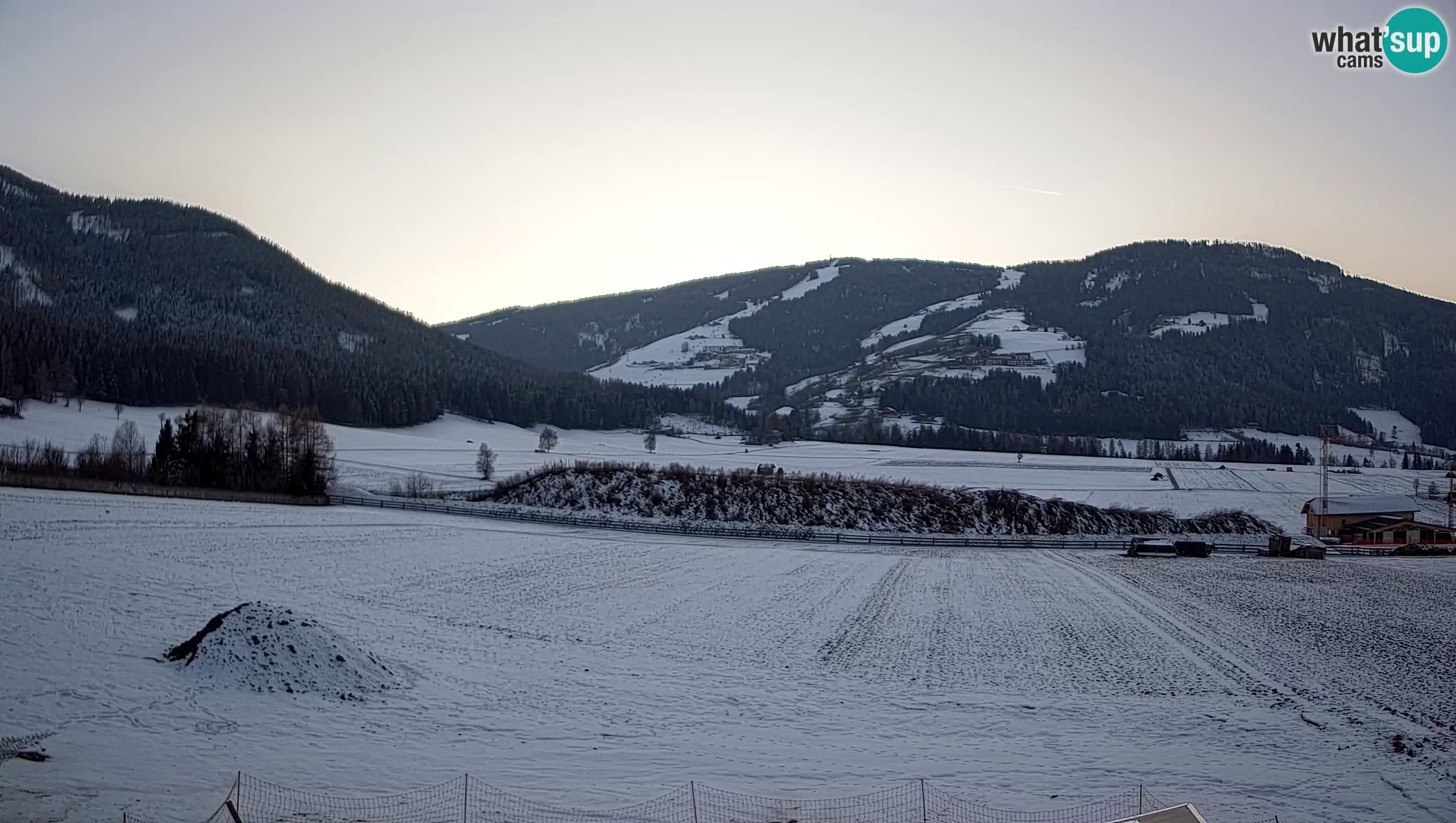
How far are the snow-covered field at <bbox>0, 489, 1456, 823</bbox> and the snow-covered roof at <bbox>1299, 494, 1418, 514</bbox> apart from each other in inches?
1725

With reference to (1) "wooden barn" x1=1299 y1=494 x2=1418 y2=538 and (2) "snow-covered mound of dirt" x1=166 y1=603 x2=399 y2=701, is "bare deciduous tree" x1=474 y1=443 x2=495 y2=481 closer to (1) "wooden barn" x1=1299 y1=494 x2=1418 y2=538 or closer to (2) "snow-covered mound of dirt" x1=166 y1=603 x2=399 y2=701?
(2) "snow-covered mound of dirt" x1=166 y1=603 x2=399 y2=701

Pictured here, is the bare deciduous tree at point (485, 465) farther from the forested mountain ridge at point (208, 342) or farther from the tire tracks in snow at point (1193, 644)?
the tire tracks in snow at point (1193, 644)

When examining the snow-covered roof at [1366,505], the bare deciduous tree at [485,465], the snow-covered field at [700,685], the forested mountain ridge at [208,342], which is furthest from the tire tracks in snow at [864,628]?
the forested mountain ridge at [208,342]

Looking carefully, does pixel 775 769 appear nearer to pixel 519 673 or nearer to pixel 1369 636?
pixel 519 673

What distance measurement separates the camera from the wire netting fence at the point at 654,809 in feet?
43.2

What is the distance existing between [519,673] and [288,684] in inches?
203

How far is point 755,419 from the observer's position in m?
188

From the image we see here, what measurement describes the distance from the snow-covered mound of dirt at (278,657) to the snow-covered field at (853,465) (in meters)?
56.7

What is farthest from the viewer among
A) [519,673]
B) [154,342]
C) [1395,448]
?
[1395,448]

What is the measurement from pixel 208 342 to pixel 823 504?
116 metres

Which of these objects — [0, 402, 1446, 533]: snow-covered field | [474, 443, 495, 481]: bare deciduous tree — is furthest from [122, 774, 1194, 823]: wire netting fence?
[474, 443, 495, 481]: bare deciduous tree

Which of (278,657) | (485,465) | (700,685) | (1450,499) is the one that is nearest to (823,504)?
(485,465)

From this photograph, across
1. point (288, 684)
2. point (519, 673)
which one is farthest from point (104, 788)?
point (519, 673)

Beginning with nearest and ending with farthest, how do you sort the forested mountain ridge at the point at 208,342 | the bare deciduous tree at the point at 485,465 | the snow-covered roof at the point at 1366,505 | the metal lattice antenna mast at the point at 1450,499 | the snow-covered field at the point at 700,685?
the snow-covered field at the point at 700,685, the snow-covered roof at the point at 1366,505, the metal lattice antenna mast at the point at 1450,499, the bare deciduous tree at the point at 485,465, the forested mountain ridge at the point at 208,342
